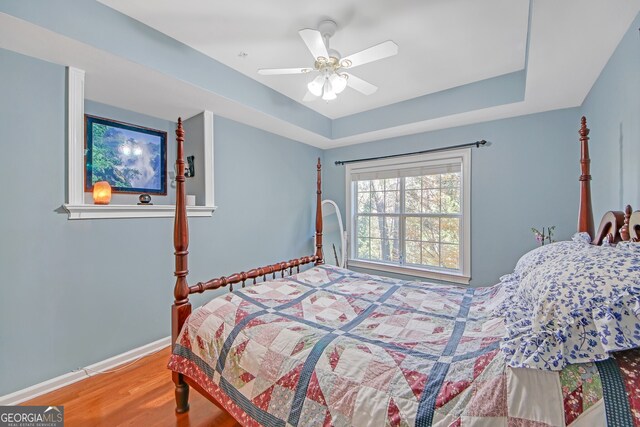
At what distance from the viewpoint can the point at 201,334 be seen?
1.57 meters

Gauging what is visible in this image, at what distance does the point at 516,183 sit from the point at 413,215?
3.90 feet

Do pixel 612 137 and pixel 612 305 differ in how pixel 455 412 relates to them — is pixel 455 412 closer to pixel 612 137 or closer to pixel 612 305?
pixel 612 305

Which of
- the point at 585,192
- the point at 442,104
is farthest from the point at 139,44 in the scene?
the point at 585,192

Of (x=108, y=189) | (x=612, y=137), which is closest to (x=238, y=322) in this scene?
(x=108, y=189)

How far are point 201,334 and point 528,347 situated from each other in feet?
5.05

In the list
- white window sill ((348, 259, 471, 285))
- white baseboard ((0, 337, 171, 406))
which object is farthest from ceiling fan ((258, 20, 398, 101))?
white baseboard ((0, 337, 171, 406))

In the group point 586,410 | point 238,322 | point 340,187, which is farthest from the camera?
point 340,187

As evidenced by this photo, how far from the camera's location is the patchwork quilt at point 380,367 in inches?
31.8

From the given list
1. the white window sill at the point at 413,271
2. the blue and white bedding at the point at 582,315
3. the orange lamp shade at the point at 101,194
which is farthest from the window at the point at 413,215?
the orange lamp shade at the point at 101,194

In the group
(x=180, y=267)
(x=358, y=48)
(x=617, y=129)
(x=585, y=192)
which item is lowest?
(x=180, y=267)

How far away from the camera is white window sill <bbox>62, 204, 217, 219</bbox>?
2.08 metres

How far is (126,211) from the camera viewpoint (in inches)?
92.9

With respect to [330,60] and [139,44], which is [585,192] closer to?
[330,60]

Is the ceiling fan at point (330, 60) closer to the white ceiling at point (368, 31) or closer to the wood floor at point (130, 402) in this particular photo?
the white ceiling at point (368, 31)
